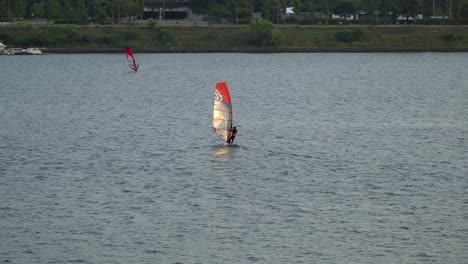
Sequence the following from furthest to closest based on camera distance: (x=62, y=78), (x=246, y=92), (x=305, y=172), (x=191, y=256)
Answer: (x=62, y=78), (x=246, y=92), (x=305, y=172), (x=191, y=256)

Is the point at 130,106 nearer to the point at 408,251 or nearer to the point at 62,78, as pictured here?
the point at 62,78

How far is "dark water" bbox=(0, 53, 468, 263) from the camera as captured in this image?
5125 centimetres

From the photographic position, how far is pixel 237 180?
67.1m

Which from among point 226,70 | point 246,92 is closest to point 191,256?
point 246,92

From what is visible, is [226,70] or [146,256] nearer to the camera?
[146,256]

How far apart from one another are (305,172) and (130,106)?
49.3m

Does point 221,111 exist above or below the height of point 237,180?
above

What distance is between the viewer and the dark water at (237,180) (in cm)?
5125

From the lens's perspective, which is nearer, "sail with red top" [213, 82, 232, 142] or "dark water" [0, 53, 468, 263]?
"dark water" [0, 53, 468, 263]

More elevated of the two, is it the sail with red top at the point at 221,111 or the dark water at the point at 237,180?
the sail with red top at the point at 221,111

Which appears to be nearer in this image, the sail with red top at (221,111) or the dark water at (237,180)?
the dark water at (237,180)

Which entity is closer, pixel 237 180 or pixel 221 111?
pixel 237 180

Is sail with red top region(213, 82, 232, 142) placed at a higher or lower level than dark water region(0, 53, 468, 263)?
higher

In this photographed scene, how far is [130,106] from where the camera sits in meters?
116
